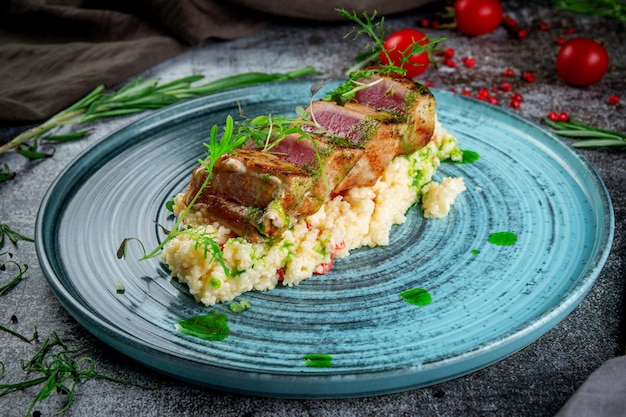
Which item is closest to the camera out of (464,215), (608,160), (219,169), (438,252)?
(219,169)

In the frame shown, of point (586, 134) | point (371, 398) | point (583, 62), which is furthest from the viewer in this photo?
point (583, 62)

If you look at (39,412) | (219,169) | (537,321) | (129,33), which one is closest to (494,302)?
(537,321)

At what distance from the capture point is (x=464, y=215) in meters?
3.98

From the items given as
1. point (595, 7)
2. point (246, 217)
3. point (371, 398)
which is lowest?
point (371, 398)

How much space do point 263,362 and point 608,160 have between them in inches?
120

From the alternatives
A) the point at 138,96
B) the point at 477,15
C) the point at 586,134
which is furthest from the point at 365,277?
the point at 477,15

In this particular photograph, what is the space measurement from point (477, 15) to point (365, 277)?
394cm

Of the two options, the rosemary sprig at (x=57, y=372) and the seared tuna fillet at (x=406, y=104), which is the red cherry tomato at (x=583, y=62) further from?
the rosemary sprig at (x=57, y=372)

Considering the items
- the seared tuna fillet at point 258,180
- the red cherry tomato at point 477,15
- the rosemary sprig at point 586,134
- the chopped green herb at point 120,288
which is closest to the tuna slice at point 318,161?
the seared tuna fillet at point 258,180

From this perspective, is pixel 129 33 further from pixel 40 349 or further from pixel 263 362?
pixel 263 362

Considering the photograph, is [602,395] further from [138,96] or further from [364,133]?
[138,96]

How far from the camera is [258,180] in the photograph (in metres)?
3.27

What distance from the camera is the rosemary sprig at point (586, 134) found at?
4773mm

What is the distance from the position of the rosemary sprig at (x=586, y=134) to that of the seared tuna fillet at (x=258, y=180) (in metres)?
2.40
